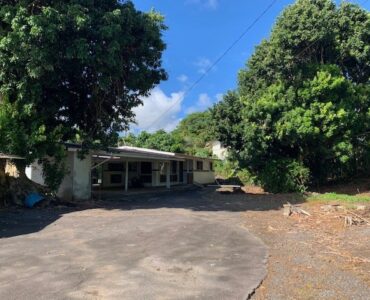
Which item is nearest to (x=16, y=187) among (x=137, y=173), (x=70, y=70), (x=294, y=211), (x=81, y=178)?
(x=81, y=178)

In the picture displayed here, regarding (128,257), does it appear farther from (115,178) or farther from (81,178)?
(115,178)

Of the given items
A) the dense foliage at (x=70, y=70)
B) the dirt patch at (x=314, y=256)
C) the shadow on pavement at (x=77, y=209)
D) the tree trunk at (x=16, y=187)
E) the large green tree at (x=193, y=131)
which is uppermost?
the large green tree at (x=193, y=131)

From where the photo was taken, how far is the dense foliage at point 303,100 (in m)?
20.6

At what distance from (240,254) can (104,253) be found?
2.63 meters

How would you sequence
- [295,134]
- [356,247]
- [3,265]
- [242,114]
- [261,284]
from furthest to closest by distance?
[242,114] → [295,134] → [356,247] → [3,265] → [261,284]

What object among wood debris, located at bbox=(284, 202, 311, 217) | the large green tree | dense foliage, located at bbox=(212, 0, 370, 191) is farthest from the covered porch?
the large green tree

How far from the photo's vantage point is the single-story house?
19.3 metres

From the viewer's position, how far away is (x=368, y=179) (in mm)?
24609

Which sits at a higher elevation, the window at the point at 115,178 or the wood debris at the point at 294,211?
the window at the point at 115,178

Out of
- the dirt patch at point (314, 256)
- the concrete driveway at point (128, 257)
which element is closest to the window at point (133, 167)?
the concrete driveway at point (128, 257)

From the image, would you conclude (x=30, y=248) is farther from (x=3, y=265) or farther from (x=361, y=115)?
(x=361, y=115)

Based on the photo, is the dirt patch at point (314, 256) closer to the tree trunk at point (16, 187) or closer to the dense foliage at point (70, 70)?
the dense foliage at point (70, 70)

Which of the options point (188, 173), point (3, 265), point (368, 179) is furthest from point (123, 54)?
point (188, 173)

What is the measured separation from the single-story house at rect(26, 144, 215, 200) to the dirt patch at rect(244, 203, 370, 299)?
29.6 feet
